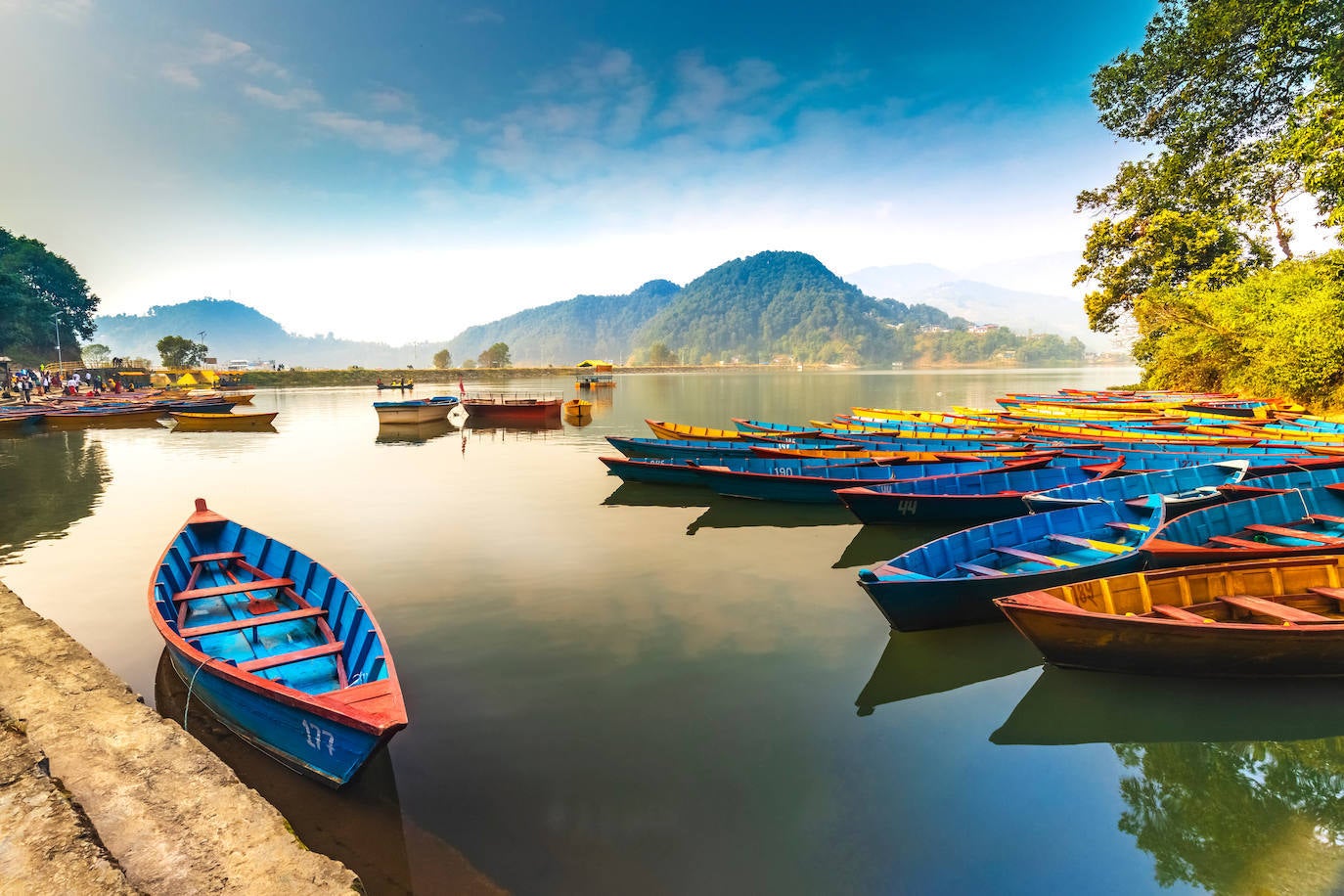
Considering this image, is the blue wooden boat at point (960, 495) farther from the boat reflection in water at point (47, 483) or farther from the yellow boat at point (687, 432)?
the boat reflection in water at point (47, 483)

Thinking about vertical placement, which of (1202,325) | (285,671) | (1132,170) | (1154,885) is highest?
(1132,170)

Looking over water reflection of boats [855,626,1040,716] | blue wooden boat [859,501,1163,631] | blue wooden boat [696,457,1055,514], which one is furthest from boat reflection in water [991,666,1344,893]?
blue wooden boat [696,457,1055,514]

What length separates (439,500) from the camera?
18.4m

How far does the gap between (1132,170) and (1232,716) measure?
4504 centimetres

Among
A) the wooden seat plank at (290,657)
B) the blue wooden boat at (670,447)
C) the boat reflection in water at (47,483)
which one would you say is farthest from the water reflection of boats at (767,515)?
the boat reflection in water at (47,483)

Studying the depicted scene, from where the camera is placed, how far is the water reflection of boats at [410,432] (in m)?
33.3

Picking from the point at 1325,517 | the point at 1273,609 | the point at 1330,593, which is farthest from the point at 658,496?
the point at 1325,517

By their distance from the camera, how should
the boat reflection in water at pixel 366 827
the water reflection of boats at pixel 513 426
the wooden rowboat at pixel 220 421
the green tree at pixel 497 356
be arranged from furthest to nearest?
the green tree at pixel 497 356 → the wooden rowboat at pixel 220 421 → the water reflection of boats at pixel 513 426 → the boat reflection in water at pixel 366 827

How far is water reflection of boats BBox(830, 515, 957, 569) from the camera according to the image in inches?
495

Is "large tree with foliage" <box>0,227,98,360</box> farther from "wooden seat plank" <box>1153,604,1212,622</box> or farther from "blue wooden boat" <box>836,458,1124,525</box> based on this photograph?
"wooden seat plank" <box>1153,604,1212,622</box>

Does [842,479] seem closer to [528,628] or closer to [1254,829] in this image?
[528,628]

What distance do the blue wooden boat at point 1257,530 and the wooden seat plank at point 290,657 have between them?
10.1 m

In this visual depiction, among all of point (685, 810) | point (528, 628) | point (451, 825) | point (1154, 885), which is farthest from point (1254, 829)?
point (528, 628)

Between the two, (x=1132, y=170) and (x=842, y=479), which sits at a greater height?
(x=1132, y=170)
